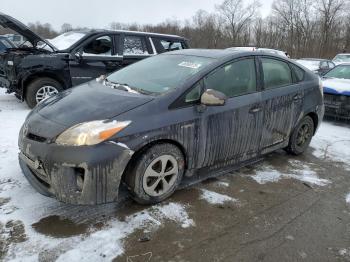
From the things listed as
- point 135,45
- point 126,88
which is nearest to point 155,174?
point 126,88

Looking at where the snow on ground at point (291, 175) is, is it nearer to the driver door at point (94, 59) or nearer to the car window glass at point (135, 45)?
the driver door at point (94, 59)

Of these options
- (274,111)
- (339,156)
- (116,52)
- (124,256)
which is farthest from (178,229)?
(116,52)

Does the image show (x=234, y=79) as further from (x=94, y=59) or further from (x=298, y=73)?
(x=94, y=59)

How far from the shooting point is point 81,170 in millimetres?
3139

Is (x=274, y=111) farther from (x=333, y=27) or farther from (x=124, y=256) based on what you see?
(x=333, y=27)

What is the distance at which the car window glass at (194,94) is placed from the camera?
3.78 meters

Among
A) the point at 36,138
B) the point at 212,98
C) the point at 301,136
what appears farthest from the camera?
the point at 301,136

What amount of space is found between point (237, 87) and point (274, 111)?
74cm

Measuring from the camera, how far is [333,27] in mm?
45719

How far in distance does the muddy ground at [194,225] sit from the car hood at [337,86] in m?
4.07

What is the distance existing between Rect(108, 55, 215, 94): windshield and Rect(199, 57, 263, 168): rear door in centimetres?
26

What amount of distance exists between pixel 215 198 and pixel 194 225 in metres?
0.64

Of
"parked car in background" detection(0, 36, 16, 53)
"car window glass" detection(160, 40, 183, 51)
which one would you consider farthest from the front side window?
"parked car in background" detection(0, 36, 16, 53)

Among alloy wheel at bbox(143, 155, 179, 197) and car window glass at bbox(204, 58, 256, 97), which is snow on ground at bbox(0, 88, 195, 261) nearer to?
alloy wheel at bbox(143, 155, 179, 197)
